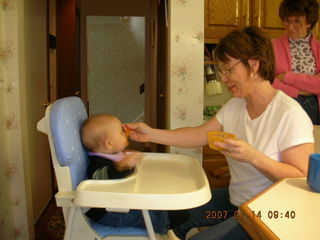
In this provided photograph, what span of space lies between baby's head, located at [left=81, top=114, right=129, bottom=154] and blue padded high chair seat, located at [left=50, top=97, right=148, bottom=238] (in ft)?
0.10

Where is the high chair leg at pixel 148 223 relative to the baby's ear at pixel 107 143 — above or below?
below

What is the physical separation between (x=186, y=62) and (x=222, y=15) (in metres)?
0.57

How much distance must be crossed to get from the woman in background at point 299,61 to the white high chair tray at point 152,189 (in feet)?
3.00

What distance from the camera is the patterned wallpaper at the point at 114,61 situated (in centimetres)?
556

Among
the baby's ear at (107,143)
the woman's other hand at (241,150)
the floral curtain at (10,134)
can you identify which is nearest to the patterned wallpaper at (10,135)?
the floral curtain at (10,134)

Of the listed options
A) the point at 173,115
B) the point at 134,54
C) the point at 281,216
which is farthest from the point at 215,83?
the point at 134,54

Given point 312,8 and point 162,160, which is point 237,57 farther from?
point 312,8

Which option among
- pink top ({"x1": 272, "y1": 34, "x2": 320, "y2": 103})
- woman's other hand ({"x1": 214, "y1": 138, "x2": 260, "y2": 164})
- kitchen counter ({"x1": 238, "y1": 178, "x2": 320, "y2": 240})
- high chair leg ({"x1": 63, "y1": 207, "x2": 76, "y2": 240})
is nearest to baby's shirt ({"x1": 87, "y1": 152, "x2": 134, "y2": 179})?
high chair leg ({"x1": 63, "y1": 207, "x2": 76, "y2": 240})

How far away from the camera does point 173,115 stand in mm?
2160

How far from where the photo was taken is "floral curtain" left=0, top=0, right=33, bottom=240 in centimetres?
193

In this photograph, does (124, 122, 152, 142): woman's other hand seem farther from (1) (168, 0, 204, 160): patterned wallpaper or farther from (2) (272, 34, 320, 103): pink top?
(2) (272, 34, 320, 103): pink top

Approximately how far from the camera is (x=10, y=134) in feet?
6.57

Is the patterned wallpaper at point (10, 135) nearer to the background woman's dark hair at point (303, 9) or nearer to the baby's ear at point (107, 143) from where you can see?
the baby's ear at point (107, 143)

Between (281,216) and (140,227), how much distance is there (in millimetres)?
620
